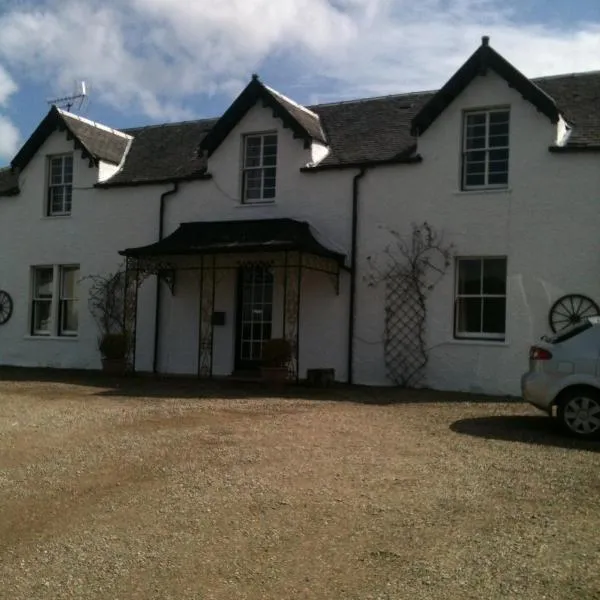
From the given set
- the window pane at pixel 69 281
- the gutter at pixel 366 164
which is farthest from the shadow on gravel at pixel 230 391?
the gutter at pixel 366 164

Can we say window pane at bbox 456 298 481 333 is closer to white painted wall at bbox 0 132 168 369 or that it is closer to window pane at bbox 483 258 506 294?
window pane at bbox 483 258 506 294

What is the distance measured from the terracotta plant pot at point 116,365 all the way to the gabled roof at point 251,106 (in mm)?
5425

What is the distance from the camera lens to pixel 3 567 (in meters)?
5.09

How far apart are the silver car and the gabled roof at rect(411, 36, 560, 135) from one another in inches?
230

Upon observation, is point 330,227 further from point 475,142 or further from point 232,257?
point 475,142

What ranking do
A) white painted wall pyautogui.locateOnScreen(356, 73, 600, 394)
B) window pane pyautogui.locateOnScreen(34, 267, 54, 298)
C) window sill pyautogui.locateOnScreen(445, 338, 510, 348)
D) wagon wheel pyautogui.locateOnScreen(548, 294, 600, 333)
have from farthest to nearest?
window pane pyautogui.locateOnScreen(34, 267, 54, 298), window sill pyautogui.locateOnScreen(445, 338, 510, 348), white painted wall pyautogui.locateOnScreen(356, 73, 600, 394), wagon wheel pyautogui.locateOnScreen(548, 294, 600, 333)

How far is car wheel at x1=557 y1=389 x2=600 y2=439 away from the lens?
9164 mm

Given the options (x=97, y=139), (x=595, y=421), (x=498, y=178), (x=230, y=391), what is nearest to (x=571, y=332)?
(x=595, y=421)

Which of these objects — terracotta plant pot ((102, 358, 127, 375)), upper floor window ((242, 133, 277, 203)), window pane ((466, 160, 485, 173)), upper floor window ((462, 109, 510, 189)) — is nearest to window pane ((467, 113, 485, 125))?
upper floor window ((462, 109, 510, 189))

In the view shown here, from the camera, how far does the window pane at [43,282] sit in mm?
19656

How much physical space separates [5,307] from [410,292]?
1181cm

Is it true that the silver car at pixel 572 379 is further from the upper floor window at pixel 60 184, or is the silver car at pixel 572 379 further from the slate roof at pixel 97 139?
the upper floor window at pixel 60 184

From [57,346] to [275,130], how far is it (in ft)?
27.2

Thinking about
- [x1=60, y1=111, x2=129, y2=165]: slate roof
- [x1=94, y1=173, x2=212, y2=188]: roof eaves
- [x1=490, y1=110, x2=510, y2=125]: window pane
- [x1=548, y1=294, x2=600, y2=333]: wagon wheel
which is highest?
[x1=60, y1=111, x2=129, y2=165]: slate roof
